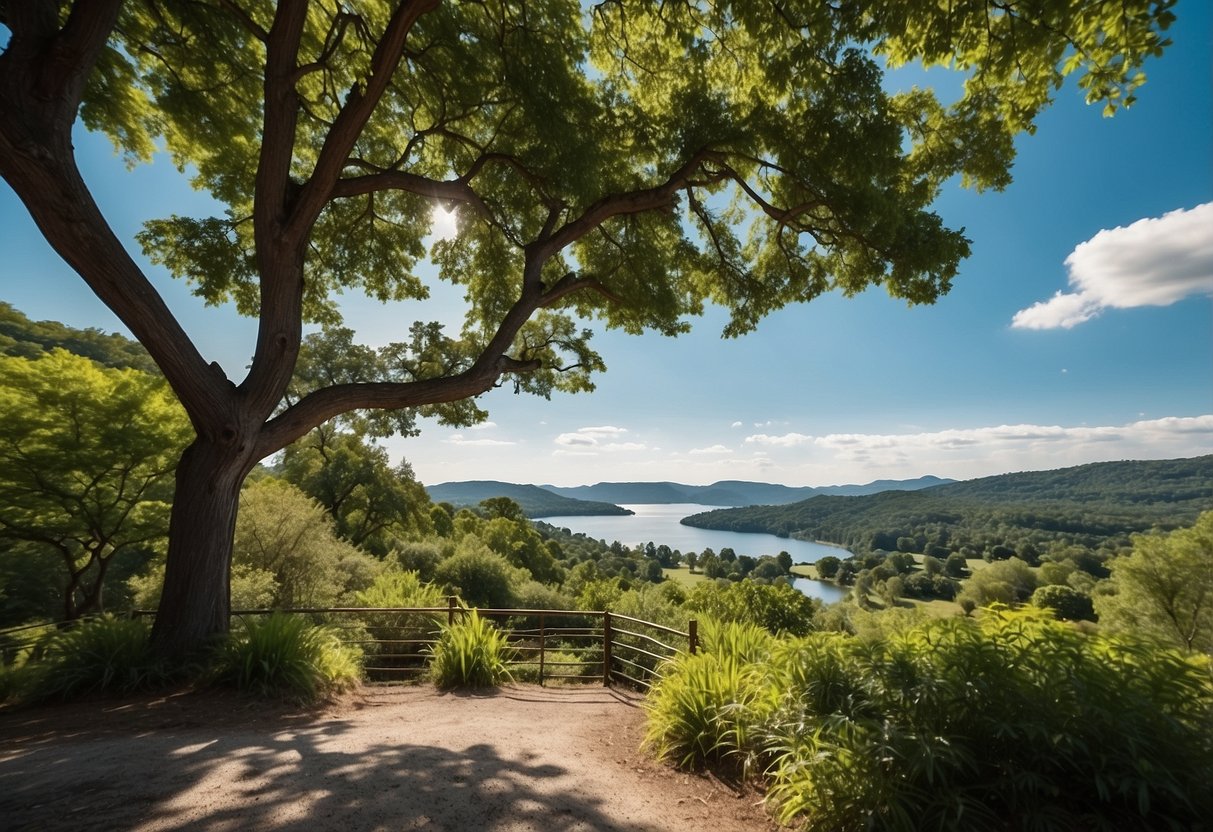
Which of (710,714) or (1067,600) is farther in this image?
(1067,600)

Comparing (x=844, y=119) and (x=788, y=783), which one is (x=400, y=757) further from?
(x=844, y=119)

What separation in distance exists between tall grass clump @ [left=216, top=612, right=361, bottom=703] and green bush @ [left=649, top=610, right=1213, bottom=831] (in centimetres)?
483

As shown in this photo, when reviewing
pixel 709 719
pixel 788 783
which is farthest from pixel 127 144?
pixel 788 783

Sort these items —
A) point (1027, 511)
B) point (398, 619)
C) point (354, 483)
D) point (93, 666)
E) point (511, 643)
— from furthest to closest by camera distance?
point (1027, 511), point (354, 483), point (511, 643), point (398, 619), point (93, 666)

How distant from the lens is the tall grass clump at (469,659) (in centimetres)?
647

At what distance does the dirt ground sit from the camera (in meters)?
2.56

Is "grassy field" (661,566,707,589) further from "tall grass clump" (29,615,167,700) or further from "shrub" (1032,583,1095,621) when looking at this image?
"tall grass clump" (29,615,167,700)

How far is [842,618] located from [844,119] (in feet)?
126

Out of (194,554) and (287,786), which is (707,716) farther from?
(194,554)

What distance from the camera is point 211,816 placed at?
2.50 meters

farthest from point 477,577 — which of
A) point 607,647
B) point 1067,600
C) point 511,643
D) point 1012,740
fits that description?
point 1067,600

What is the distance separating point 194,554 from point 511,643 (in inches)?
319

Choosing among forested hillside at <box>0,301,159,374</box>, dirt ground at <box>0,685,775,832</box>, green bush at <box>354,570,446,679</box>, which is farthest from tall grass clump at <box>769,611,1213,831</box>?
forested hillside at <box>0,301,159,374</box>

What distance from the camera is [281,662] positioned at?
204 inches
